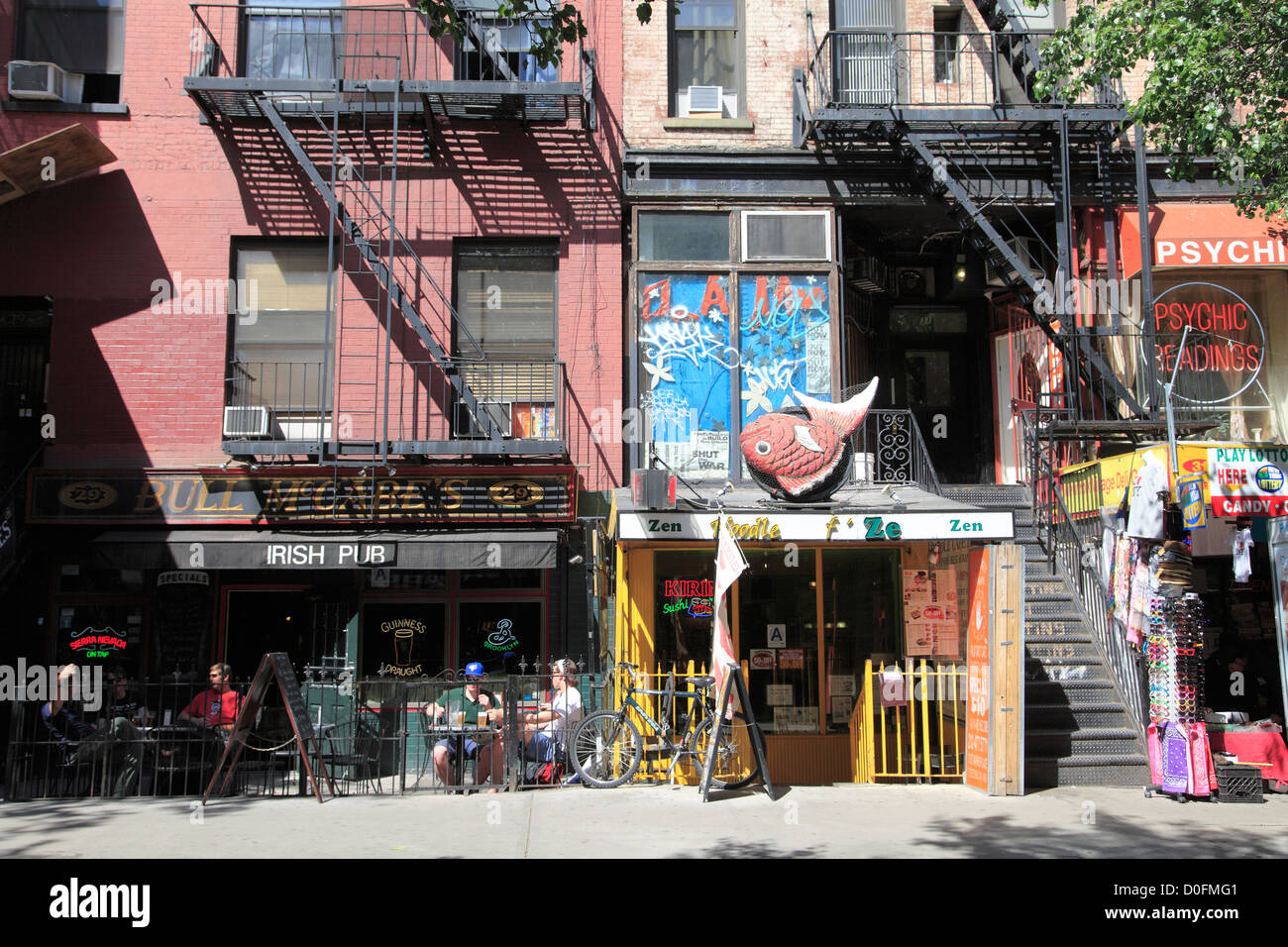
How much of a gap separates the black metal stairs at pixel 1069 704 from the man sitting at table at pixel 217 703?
8.31 meters

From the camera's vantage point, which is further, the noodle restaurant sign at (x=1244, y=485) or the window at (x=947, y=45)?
the window at (x=947, y=45)

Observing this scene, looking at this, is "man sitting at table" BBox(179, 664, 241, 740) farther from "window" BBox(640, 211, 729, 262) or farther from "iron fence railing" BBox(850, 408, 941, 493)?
"iron fence railing" BBox(850, 408, 941, 493)

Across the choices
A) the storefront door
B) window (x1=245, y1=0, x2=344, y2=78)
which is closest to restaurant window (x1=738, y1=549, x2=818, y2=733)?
the storefront door

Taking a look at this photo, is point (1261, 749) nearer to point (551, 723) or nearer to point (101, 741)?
point (551, 723)

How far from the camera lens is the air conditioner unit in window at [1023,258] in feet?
45.4

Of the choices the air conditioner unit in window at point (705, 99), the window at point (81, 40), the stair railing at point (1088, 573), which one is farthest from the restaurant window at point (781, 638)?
the window at point (81, 40)

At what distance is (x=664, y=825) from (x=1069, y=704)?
487 cm

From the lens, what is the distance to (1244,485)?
36.6 ft

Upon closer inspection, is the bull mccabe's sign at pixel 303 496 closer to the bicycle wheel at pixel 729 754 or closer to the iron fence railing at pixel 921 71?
the bicycle wheel at pixel 729 754

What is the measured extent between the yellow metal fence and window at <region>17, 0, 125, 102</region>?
12.3 m

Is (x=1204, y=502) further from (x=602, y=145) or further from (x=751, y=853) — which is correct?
(x=602, y=145)

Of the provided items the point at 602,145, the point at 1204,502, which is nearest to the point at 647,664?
the point at 1204,502

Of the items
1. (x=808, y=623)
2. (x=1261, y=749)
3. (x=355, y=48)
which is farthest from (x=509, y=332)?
(x=1261, y=749)

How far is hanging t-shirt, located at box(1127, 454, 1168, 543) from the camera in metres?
10.4
